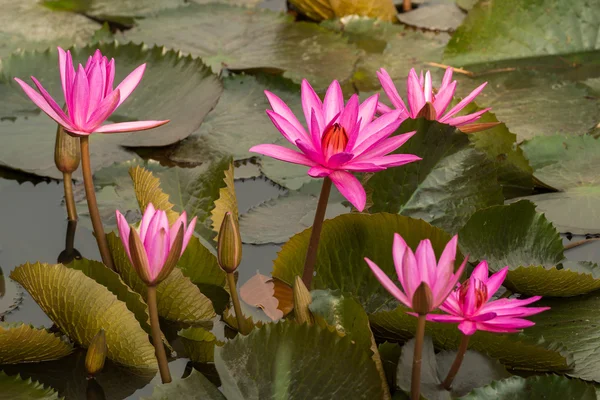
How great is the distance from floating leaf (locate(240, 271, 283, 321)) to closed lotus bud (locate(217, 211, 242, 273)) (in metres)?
0.22

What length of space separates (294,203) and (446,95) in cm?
39

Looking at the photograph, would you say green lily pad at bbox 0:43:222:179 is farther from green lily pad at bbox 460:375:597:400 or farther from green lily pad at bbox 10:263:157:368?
green lily pad at bbox 460:375:597:400

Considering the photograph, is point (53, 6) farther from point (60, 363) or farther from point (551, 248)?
point (551, 248)

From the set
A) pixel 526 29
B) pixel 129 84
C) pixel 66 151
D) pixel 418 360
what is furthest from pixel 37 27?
pixel 418 360

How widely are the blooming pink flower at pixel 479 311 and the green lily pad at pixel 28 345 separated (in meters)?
0.53

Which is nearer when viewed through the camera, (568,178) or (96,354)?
(96,354)

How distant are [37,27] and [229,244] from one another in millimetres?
1490

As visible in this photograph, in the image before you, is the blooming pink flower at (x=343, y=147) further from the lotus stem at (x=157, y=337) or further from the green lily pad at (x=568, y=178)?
the green lily pad at (x=568, y=178)

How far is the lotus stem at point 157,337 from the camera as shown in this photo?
36.0 inches

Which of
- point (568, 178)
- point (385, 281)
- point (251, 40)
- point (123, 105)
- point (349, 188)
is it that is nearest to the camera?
point (385, 281)

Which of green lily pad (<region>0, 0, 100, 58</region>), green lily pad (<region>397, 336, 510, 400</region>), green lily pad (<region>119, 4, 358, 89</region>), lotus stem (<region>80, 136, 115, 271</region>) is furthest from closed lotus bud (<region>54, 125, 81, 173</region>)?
green lily pad (<region>0, 0, 100, 58</region>)

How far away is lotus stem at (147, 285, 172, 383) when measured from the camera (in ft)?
3.00

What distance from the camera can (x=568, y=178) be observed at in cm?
154

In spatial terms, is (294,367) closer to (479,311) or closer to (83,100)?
(479,311)
